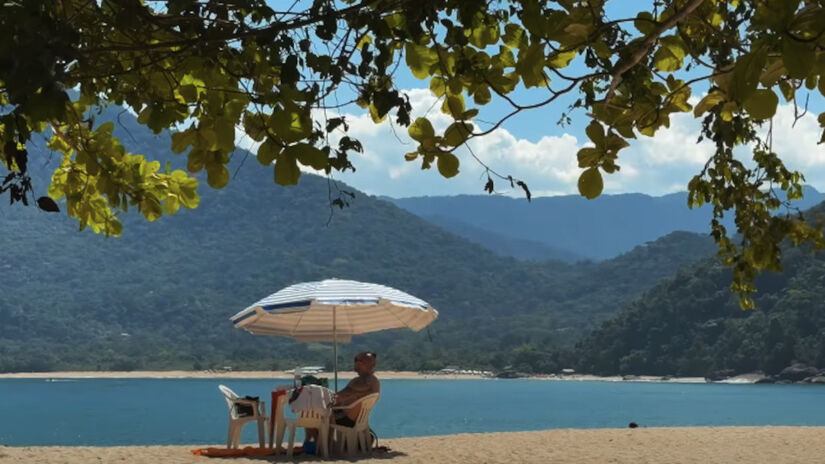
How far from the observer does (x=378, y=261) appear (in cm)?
10594

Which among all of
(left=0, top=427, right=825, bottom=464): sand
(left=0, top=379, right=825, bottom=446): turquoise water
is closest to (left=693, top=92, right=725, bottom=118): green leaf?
(left=0, top=427, right=825, bottom=464): sand

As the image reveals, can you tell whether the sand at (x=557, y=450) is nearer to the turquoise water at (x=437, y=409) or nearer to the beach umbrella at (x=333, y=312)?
the beach umbrella at (x=333, y=312)

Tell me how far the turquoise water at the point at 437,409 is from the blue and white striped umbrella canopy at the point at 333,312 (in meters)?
12.2

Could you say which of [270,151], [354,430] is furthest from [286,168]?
[354,430]

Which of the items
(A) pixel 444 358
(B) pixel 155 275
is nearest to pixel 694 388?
(A) pixel 444 358

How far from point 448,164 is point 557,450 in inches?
296

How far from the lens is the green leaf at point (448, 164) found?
272 cm

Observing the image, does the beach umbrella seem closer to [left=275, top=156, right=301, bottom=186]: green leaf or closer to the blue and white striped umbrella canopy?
the blue and white striped umbrella canopy

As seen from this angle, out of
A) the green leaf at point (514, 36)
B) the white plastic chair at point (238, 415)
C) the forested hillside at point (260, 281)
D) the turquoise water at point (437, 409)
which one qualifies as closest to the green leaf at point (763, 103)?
the green leaf at point (514, 36)

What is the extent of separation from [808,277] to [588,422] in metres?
23.9

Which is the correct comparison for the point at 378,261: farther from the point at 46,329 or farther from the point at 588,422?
the point at 588,422

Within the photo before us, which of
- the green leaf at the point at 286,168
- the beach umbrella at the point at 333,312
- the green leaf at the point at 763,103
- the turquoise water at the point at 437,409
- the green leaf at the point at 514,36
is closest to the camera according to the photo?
the green leaf at the point at 763,103

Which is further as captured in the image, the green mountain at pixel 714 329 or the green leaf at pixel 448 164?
the green mountain at pixel 714 329

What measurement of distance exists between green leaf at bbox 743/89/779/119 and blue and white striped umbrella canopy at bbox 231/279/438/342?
708 cm
